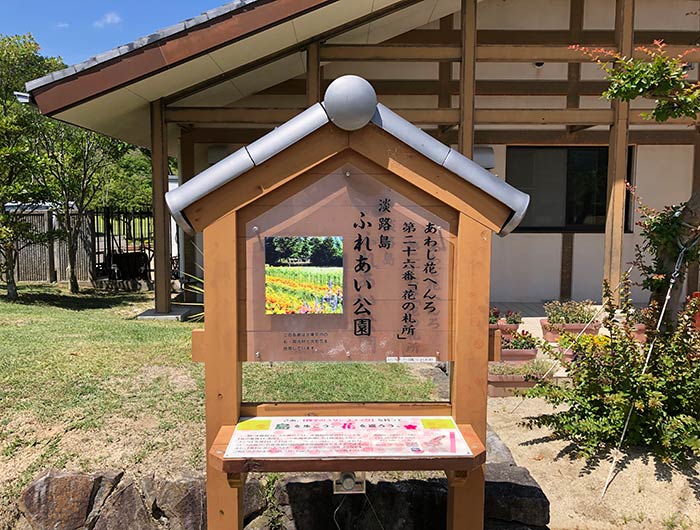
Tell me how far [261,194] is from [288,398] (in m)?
2.44

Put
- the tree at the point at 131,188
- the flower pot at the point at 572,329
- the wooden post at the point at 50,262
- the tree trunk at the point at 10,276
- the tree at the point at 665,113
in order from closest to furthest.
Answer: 1. the tree at the point at 665,113
2. the flower pot at the point at 572,329
3. the tree trunk at the point at 10,276
4. the wooden post at the point at 50,262
5. the tree at the point at 131,188

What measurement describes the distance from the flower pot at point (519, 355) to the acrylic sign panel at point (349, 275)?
350 cm

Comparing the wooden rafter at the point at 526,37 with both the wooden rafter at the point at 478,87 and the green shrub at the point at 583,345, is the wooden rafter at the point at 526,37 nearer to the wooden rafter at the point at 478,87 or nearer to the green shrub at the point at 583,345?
the wooden rafter at the point at 478,87

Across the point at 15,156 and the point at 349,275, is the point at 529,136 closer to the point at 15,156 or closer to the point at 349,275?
the point at 349,275

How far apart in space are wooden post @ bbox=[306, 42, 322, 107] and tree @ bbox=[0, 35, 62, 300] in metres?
5.05

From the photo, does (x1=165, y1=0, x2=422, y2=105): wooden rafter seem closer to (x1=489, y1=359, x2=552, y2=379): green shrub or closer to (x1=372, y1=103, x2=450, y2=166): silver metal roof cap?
(x1=489, y1=359, x2=552, y2=379): green shrub

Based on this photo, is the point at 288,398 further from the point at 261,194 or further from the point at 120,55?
the point at 120,55

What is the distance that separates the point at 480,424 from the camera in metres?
2.62

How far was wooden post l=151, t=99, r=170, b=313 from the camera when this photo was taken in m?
7.55

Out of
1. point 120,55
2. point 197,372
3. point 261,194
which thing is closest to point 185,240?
point 120,55

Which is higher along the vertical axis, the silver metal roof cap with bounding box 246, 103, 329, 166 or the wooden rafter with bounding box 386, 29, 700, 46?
the wooden rafter with bounding box 386, 29, 700, 46

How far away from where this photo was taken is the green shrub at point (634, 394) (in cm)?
388

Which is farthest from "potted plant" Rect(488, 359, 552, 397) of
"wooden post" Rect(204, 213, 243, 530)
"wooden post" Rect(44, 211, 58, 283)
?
"wooden post" Rect(44, 211, 58, 283)

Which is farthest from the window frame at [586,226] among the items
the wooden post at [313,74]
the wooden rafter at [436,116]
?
the wooden post at [313,74]
